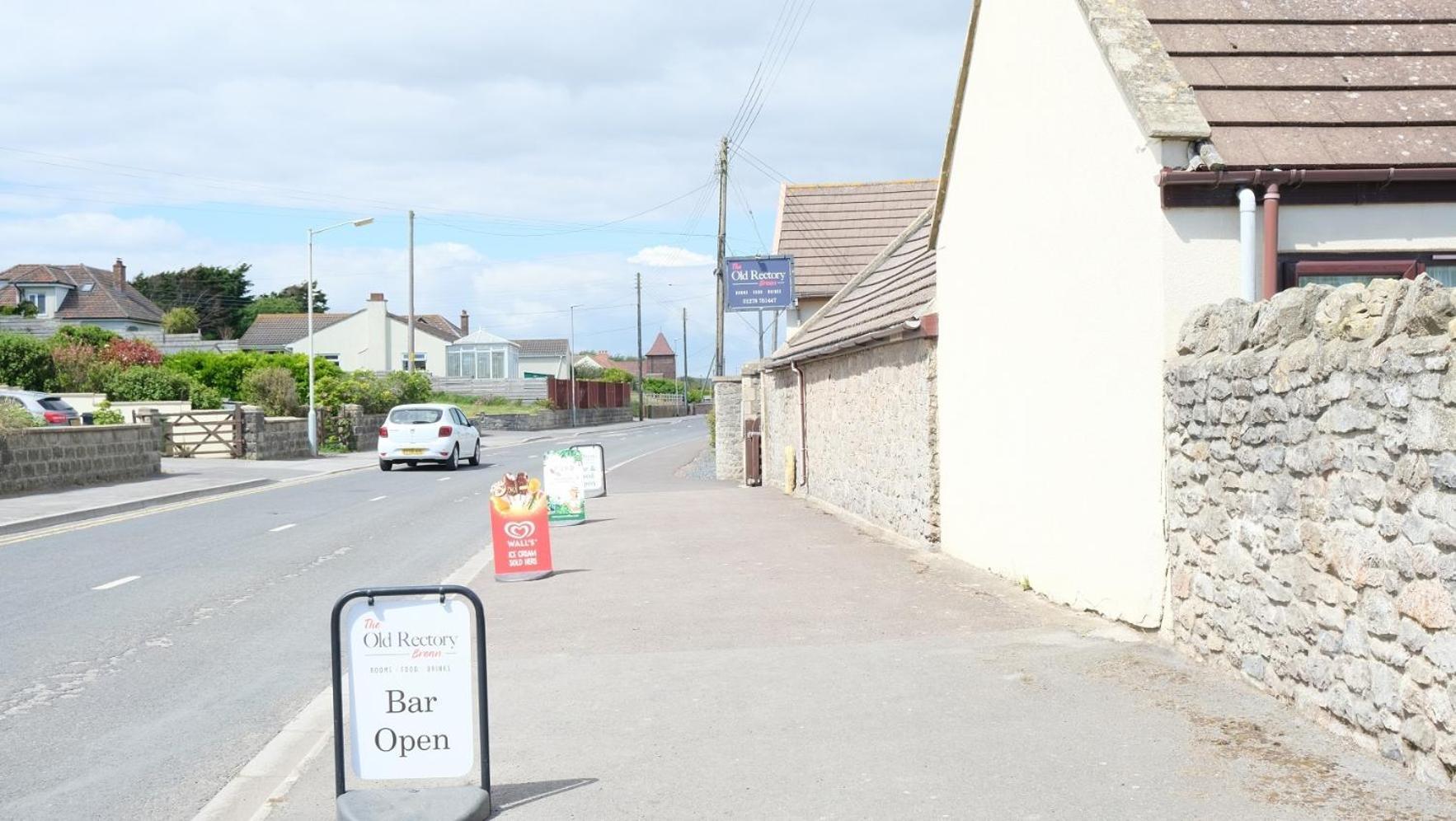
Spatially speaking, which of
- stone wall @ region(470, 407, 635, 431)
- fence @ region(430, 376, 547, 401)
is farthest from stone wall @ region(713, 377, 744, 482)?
fence @ region(430, 376, 547, 401)

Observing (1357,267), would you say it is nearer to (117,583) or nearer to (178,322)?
(117,583)

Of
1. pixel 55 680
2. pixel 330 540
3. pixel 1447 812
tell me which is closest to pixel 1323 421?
pixel 1447 812

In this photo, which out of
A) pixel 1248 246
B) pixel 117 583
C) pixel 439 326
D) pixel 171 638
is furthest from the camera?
pixel 439 326

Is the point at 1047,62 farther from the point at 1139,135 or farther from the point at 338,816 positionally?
the point at 338,816

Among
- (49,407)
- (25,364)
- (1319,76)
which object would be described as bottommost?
(49,407)

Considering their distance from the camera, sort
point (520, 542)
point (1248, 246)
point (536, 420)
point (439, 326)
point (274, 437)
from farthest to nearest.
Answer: point (439, 326)
point (536, 420)
point (274, 437)
point (520, 542)
point (1248, 246)

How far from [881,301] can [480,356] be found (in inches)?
3205

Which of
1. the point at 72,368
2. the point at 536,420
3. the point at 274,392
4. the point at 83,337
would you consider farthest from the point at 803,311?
the point at 536,420

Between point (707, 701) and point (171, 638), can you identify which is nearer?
point (707, 701)

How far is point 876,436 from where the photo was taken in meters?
16.4

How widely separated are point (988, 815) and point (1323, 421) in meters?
2.44

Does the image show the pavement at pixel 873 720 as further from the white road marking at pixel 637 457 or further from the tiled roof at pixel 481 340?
the tiled roof at pixel 481 340

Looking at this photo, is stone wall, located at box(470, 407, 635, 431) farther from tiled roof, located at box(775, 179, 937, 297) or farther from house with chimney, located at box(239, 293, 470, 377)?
tiled roof, located at box(775, 179, 937, 297)

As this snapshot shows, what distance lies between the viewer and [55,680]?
824 cm
